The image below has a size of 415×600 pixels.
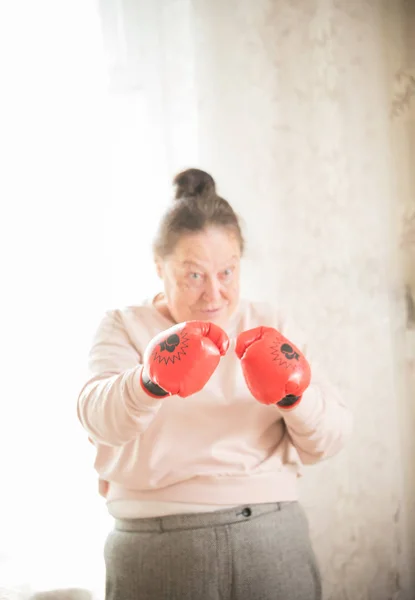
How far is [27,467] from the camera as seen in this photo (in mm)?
1364

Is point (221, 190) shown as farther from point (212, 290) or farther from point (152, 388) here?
point (152, 388)

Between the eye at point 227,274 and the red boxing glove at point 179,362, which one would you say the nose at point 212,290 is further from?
the red boxing glove at point 179,362

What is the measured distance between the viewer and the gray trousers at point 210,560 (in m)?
1.09

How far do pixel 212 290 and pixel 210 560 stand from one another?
423 mm

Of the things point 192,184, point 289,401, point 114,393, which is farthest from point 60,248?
point 289,401

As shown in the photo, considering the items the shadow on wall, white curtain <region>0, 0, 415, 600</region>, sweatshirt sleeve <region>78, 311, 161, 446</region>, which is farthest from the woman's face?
the shadow on wall

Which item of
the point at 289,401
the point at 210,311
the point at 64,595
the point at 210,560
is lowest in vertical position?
the point at 64,595

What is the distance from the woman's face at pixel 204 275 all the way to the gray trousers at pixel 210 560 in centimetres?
33

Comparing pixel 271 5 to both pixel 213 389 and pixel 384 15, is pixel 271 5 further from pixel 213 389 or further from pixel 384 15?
pixel 213 389

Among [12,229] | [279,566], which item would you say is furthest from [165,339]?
[12,229]

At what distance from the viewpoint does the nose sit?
111 centimetres

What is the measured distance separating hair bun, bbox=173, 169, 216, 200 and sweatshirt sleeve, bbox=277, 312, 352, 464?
0.34 metres

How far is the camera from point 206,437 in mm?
1130

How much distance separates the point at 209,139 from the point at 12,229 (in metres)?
0.44
